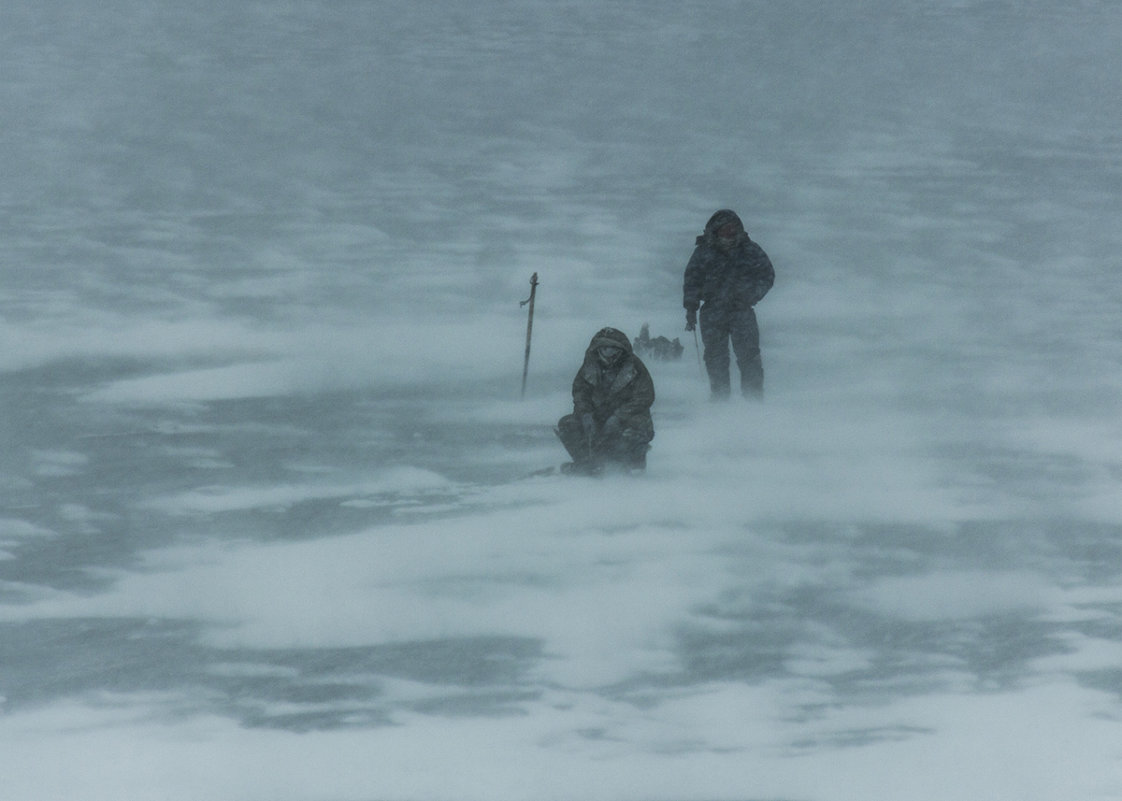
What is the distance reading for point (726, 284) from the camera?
436 inches

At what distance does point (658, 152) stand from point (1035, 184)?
718cm

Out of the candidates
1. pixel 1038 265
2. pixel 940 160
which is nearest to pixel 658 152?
pixel 940 160

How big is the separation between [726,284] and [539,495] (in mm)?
2359

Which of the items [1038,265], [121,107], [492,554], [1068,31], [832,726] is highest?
[1068,31]

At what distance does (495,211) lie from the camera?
2252 centimetres

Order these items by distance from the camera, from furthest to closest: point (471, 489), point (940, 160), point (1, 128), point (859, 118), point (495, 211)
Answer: point (859, 118)
point (1, 128)
point (940, 160)
point (495, 211)
point (471, 489)

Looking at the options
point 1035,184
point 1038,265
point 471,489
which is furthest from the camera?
point 1035,184

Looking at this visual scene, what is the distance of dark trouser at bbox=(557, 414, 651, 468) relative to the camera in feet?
32.4

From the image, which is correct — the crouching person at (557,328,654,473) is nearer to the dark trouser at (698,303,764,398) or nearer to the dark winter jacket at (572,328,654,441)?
the dark winter jacket at (572,328,654,441)

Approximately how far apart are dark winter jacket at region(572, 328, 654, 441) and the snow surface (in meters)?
0.50

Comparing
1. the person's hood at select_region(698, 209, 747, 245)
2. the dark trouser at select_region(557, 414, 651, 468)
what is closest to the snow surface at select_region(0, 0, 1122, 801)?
the dark trouser at select_region(557, 414, 651, 468)

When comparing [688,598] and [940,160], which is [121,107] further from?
[688,598]

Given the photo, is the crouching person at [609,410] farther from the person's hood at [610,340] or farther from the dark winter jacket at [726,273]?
the dark winter jacket at [726,273]

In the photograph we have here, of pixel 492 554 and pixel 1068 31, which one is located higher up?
pixel 1068 31
